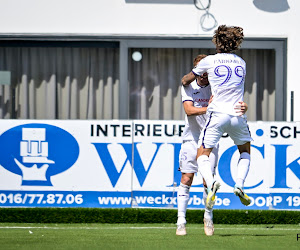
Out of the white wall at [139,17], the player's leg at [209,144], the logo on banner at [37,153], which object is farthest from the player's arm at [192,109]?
the white wall at [139,17]

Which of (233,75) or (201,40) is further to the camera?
(201,40)

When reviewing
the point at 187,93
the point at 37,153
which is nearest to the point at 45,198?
the point at 37,153

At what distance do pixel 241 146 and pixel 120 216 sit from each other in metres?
3.39

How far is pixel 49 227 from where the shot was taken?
436 inches

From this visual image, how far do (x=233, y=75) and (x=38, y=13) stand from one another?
640 centimetres

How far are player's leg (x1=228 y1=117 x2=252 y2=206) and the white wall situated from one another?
573 cm

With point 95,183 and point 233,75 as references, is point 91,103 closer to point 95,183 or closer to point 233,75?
point 95,183

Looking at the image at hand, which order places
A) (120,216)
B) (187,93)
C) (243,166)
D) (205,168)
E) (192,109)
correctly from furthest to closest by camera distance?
(120,216) → (187,93) → (192,109) → (243,166) → (205,168)

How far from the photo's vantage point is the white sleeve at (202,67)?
864cm

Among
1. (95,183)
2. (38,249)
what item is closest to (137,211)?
(95,183)

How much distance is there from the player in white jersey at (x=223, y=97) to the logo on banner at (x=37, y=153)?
3663 millimetres

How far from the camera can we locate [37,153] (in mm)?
12070

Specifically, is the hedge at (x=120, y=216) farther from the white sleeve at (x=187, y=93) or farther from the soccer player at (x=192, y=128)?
the white sleeve at (x=187, y=93)

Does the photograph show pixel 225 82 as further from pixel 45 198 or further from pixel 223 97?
pixel 45 198
